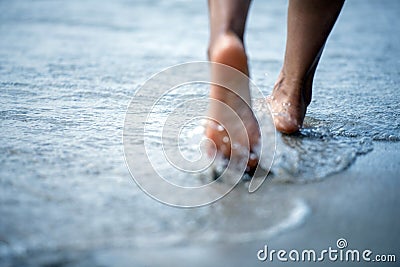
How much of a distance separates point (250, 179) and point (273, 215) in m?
0.17

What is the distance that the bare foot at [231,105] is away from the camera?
4.24 ft

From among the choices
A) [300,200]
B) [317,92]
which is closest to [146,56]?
[317,92]

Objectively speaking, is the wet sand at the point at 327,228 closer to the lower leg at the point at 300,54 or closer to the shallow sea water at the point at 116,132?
the shallow sea water at the point at 116,132

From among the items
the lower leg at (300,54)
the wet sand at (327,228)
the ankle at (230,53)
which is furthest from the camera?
the lower leg at (300,54)

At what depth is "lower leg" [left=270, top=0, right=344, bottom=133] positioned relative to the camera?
60.2 inches

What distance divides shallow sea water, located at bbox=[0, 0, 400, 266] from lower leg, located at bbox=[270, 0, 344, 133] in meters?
0.06

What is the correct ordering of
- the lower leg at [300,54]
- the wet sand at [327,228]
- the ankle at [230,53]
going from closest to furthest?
1. the wet sand at [327,228]
2. the ankle at [230,53]
3. the lower leg at [300,54]

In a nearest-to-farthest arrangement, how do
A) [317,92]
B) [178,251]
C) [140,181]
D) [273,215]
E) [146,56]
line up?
[178,251]
[273,215]
[140,181]
[317,92]
[146,56]

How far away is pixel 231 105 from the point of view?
4.28ft

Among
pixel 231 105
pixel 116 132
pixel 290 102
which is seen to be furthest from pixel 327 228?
pixel 116 132

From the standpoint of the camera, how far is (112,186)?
1.22m

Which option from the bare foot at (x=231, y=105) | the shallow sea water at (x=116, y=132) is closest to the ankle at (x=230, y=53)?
the bare foot at (x=231, y=105)

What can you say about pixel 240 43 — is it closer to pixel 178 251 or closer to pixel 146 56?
A: pixel 178 251

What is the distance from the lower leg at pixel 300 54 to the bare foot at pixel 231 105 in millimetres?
258
